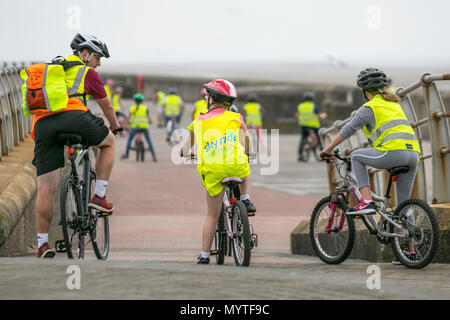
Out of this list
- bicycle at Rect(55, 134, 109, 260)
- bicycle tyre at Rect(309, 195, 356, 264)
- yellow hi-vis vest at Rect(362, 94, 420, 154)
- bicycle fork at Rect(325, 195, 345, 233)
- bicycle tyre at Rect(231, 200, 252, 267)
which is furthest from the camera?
bicycle fork at Rect(325, 195, 345, 233)

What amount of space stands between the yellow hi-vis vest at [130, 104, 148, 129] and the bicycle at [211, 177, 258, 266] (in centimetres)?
1786

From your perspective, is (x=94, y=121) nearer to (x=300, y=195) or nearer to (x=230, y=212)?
(x=230, y=212)

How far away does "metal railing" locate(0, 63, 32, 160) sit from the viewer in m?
12.5

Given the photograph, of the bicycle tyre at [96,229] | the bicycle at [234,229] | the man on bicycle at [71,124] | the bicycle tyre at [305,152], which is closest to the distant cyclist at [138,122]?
the bicycle tyre at [305,152]

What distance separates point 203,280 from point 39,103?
2537 mm

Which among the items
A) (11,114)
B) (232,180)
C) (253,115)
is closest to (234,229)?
(232,180)

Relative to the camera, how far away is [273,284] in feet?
18.8

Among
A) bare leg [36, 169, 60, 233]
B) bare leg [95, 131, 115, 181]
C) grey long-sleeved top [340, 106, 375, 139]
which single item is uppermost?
grey long-sleeved top [340, 106, 375, 139]

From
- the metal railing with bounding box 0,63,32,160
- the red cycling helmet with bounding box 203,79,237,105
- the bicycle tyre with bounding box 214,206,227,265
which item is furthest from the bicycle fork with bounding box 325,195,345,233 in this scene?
the metal railing with bounding box 0,63,32,160

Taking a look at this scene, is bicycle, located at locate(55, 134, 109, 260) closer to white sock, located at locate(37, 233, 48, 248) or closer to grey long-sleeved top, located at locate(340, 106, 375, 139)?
white sock, located at locate(37, 233, 48, 248)

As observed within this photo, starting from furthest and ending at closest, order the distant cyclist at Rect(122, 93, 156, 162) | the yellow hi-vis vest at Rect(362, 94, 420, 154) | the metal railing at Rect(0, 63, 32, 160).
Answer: the distant cyclist at Rect(122, 93, 156, 162), the metal railing at Rect(0, 63, 32, 160), the yellow hi-vis vest at Rect(362, 94, 420, 154)

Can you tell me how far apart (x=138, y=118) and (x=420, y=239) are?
1916 centimetres

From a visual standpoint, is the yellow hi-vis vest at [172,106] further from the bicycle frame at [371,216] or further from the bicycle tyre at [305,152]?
the bicycle frame at [371,216]
